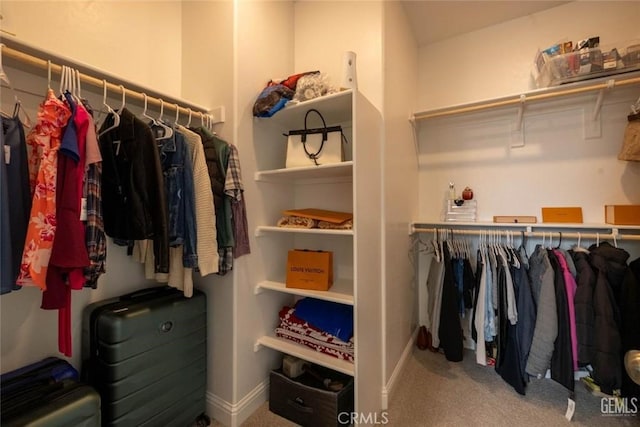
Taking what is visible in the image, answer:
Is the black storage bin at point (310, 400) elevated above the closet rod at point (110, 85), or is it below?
below

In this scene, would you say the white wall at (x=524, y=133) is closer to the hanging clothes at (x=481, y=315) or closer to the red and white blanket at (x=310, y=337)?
the hanging clothes at (x=481, y=315)

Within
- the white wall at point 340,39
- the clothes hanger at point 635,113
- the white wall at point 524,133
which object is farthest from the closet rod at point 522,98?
the white wall at point 340,39

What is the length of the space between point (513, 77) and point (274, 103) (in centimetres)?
191

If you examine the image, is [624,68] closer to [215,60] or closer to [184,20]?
[215,60]

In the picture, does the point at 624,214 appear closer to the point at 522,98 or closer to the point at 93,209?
the point at 522,98

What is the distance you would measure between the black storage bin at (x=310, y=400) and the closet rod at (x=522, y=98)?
6.41 feet

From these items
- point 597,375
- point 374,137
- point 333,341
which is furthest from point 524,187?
point 333,341

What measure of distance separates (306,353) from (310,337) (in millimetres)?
90

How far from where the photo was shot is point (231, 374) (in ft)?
4.84

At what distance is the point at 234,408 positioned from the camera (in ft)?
4.79

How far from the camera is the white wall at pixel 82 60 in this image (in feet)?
3.59

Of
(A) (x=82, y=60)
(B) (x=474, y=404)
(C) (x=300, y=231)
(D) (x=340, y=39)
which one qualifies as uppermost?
(D) (x=340, y=39)

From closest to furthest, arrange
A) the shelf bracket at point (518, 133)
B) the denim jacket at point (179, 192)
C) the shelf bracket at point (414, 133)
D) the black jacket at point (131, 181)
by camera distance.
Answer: the black jacket at point (131, 181)
the denim jacket at point (179, 192)
the shelf bracket at point (518, 133)
the shelf bracket at point (414, 133)

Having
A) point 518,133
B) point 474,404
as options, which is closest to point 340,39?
point 518,133
